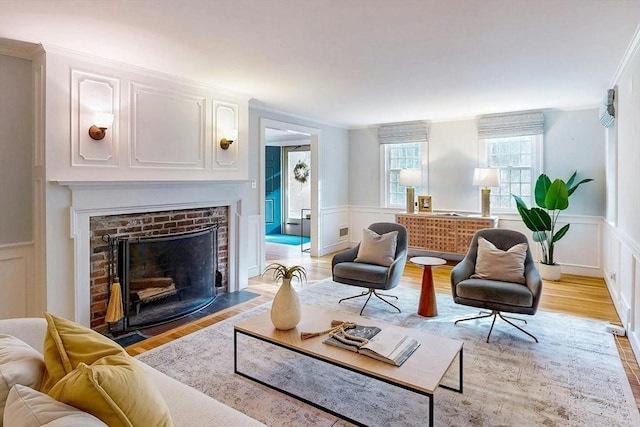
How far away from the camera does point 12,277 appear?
2920 millimetres

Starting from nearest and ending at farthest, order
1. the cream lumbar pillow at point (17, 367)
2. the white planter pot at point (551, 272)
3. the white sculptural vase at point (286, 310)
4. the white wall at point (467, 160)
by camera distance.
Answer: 1. the cream lumbar pillow at point (17, 367)
2. the white sculptural vase at point (286, 310)
3. the white planter pot at point (551, 272)
4. the white wall at point (467, 160)

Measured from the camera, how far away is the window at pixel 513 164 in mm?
5605

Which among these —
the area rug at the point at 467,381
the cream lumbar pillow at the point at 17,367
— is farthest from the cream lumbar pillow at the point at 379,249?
the cream lumbar pillow at the point at 17,367

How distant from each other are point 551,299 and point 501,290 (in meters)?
1.71

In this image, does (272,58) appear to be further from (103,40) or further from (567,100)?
(567,100)

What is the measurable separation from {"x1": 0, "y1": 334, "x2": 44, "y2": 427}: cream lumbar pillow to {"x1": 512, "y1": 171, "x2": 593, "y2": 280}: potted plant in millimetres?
5384

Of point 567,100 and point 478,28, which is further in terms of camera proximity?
point 567,100

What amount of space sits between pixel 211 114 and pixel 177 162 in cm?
70

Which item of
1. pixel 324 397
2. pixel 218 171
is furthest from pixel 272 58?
pixel 324 397

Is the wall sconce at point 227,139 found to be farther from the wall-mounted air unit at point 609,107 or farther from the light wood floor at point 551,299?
the wall-mounted air unit at point 609,107

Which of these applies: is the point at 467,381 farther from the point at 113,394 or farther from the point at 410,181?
the point at 410,181

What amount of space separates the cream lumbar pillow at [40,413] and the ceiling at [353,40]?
2115 mm

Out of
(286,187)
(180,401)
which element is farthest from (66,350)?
(286,187)

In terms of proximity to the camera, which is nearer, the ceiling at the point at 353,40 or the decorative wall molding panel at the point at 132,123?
the ceiling at the point at 353,40
